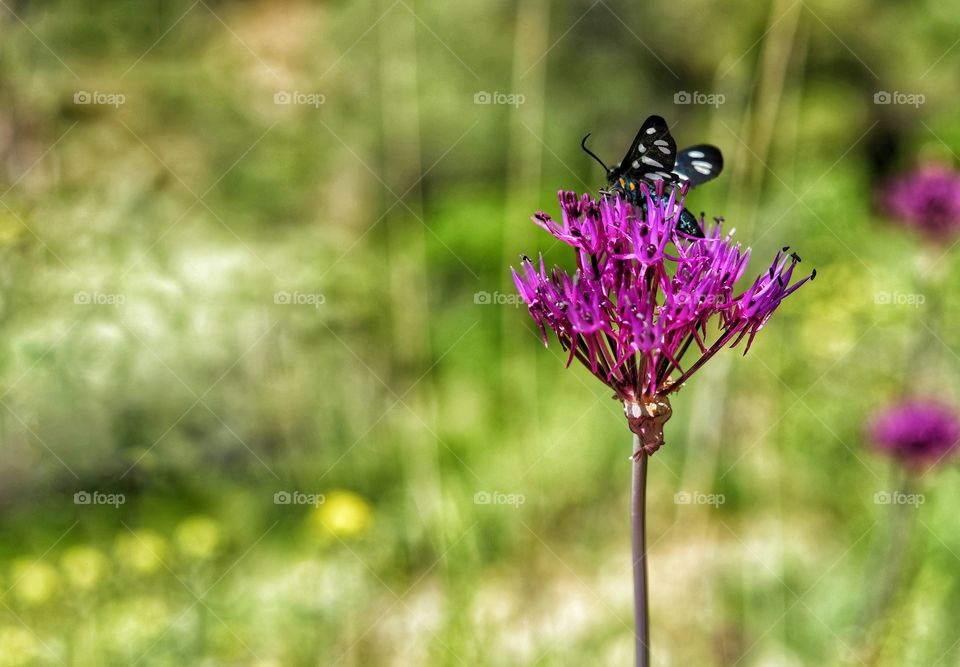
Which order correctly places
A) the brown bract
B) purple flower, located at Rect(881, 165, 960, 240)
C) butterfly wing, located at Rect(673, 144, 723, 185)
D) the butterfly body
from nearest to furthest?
1. the brown bract
2. the butterfly body
3. butterfly wing, located at Rect(673, 144, 723, 185)
4. purple flower, located at Rect(881, 165, 960, 240)

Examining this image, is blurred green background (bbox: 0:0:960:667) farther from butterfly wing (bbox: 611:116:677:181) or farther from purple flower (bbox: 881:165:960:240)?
butterfly wing (bbox: 611:116:677:181)

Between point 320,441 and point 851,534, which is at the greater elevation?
point 320,441

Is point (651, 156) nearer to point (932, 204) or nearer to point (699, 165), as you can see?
point (699, 165)

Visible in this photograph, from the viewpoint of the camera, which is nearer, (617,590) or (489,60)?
(617,590)

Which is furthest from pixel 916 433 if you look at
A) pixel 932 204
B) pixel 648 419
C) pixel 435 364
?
pixel 435 364

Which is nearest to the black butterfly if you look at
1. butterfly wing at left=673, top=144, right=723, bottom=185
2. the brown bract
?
butterfly wing at left=673, top=144, right=723, bottom=185

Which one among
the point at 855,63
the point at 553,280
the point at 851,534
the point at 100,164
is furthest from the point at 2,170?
the point at 855,63

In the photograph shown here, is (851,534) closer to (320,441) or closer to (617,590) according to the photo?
(617,590)
